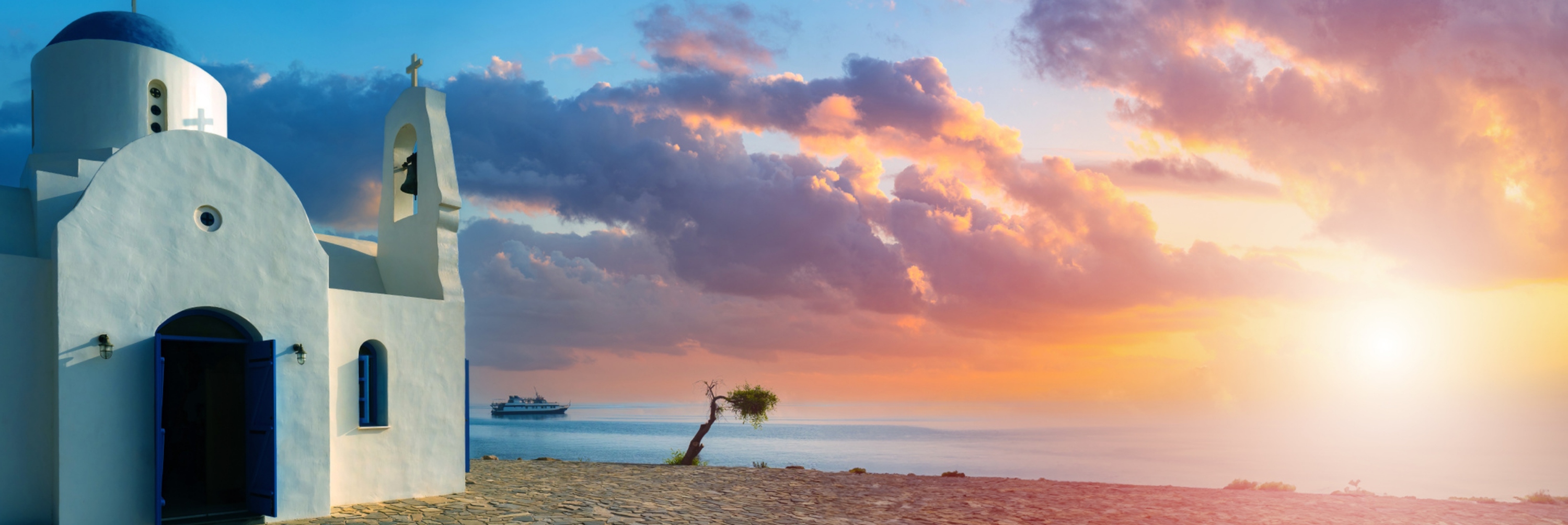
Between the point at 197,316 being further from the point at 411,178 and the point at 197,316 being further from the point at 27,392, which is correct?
the point at 411,178

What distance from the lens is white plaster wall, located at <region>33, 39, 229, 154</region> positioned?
43.0ft

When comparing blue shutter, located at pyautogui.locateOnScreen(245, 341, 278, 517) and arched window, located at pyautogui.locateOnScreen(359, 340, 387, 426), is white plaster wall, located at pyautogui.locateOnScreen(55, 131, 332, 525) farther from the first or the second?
arched window, located at pyautogui.locateOnScreen(359, 340, 387, 426)

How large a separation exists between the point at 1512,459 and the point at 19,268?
68.5 meters

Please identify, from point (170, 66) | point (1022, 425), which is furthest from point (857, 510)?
point (1022, 425)

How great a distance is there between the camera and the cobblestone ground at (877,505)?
11336mm

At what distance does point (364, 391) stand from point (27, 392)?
12.5 feet

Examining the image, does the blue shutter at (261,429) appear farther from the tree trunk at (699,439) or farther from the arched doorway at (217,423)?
the tree trunk at (699,439)

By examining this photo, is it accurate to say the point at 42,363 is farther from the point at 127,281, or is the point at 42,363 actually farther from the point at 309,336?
the point at 309,336

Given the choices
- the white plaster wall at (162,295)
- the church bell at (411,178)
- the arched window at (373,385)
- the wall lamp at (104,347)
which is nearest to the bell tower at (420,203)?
the church bell at (411,178)

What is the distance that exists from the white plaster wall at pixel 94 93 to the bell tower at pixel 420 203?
2832mm

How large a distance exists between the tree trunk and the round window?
11.7 m

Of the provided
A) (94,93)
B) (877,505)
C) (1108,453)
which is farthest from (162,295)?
(1108,453)

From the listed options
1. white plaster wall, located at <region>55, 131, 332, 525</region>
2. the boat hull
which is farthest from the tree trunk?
the boat hull

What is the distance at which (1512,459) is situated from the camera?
5156cm
